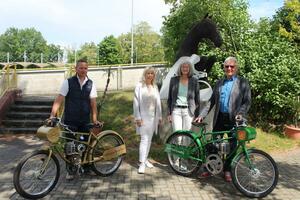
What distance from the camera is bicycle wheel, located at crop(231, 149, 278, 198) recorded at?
17.4 ft

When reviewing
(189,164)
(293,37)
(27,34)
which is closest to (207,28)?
(189,164)

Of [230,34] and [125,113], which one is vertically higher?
[230,34]

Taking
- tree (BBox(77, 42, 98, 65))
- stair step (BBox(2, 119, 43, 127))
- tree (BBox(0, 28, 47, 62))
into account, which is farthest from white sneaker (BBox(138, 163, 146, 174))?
tree (BBox(0, 28, 47, 62))

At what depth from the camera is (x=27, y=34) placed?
127375mm

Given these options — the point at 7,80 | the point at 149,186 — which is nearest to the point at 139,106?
the point at 149,186

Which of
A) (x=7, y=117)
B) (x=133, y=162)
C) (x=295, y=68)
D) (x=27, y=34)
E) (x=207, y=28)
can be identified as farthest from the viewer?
(x=27, y=34)

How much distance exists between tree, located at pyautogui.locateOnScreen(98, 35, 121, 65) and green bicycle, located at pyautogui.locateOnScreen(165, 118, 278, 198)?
57.7 meters

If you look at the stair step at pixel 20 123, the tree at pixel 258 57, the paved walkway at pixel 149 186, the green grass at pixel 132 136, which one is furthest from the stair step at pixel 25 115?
the tree at pixel 258 57

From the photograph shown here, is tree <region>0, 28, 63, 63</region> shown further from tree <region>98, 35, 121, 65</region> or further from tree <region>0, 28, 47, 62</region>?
tree <region>98, 35, 121, 65</region>

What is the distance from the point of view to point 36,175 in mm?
5223

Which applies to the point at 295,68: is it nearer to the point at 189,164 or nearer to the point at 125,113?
the point at 125,113

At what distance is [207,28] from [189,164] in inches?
153

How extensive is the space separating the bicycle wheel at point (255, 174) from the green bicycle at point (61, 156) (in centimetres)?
204

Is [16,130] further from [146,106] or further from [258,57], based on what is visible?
[258,57]
